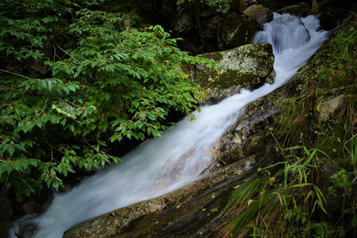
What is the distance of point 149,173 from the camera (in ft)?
13.3

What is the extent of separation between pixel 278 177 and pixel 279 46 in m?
7.87

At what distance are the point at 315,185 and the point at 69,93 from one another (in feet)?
9.51

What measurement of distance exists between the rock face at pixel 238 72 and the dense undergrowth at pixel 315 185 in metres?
3.35

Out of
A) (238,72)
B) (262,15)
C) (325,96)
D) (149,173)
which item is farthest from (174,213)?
(262,15)

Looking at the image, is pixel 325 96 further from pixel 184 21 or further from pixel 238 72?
pixel 184 21

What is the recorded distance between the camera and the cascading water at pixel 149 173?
360 centimetres

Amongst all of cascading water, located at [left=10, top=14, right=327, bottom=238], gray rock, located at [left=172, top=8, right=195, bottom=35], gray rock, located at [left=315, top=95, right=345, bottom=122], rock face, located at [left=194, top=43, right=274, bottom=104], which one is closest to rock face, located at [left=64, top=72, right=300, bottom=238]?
cascading water, located at [left=10, top=14, right=327, bottom=238]

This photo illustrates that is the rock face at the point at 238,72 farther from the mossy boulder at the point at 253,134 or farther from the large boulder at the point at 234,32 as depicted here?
the large boulder at the point at 234,32

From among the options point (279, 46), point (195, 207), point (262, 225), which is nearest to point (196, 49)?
point (279, 46)

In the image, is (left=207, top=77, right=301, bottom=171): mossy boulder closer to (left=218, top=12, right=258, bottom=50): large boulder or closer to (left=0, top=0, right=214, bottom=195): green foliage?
(left=0, top=0, right=214, bottom=195): green foliage

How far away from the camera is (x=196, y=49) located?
841 centimetres

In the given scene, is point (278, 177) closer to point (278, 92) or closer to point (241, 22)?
point (278, 92)

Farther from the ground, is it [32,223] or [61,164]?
[61,164]

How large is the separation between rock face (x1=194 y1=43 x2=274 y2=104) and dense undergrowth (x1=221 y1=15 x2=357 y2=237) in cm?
335
